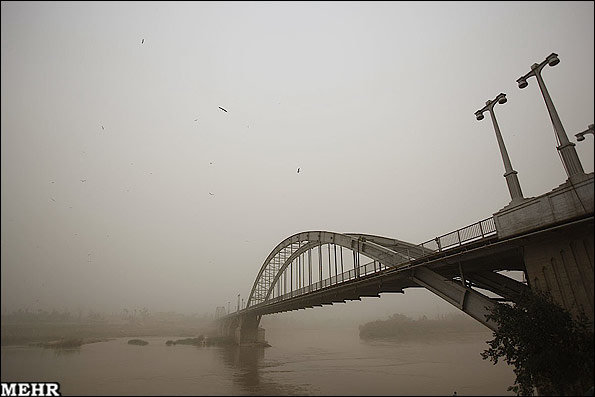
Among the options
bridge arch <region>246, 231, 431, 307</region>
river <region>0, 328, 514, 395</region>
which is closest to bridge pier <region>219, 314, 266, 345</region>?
bridge arch <region>246, 231, 431, 307</region>

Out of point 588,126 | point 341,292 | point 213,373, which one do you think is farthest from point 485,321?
point 213,373

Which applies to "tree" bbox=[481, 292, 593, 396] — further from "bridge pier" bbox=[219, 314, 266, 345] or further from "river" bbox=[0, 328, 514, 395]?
"bridge pier" bbox=[219, 314, 266, 345]

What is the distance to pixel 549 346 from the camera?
→ 974 cm

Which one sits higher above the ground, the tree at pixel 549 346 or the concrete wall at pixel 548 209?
the concrete wall at pixel 548 209

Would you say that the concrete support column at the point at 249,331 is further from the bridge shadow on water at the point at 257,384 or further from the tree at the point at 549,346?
the tree at the point at 549,346

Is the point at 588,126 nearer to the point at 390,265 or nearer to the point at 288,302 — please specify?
the point at 390,265

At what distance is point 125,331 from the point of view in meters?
89.9

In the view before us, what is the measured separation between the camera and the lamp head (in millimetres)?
12562

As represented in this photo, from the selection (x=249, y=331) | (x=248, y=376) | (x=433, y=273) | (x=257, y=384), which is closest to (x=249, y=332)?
(x=249, y=331)

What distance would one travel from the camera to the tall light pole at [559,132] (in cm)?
1102

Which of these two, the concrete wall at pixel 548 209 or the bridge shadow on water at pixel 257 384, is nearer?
the concrete wall at pixel 548 209

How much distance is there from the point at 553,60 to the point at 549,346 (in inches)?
435

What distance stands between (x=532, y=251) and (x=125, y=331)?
4128 inches

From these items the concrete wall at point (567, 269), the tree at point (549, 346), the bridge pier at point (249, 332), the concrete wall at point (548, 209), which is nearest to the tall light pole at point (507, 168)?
the concrete wall at point (548, 209)
